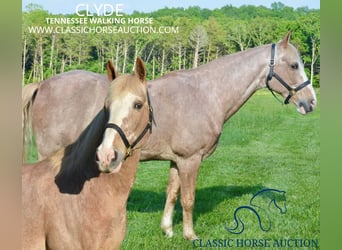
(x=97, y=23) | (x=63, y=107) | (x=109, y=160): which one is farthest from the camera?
(x=63, y=107)

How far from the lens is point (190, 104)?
3818 mm

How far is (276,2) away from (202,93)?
0.83 meters

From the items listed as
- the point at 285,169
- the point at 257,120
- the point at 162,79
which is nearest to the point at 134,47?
the point at 162,79

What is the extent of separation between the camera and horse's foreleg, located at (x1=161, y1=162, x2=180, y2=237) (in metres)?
3.88

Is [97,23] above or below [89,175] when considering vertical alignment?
above

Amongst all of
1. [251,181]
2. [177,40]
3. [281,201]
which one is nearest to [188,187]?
[251,181]

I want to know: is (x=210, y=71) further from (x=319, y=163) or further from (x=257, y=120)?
(x=319, y=163)

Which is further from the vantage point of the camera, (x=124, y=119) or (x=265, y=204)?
(x=265, y=204)

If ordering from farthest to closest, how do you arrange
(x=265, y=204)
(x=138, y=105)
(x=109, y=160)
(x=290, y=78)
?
1. (x=265, y=204)
2. (x=290, y=78)
3. (x=138, y=105)
4. (x=109, y=160)

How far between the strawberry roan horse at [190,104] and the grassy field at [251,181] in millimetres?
154

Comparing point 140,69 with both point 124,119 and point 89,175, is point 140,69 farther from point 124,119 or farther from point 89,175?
point 89,175

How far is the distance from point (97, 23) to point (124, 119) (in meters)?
1.57

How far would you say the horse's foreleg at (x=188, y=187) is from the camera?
3.76 m

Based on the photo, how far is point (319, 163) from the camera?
3.89m
